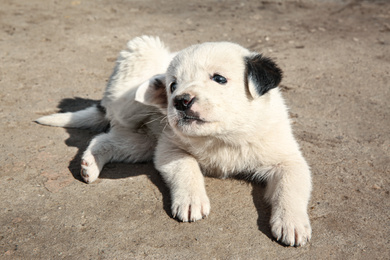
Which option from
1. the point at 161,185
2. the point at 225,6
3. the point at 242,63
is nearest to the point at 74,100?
the point at 161,185

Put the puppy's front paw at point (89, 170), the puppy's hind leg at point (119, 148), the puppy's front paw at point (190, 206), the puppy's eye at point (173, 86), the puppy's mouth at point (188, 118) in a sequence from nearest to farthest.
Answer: the puppy's mouth at point (188, 118), the puppy's front paw at point (190, 206), the puppy's eye at point (173, 86), the puppy's front paw at point (89, 170), the puppy's hind leg at point (119, 148)

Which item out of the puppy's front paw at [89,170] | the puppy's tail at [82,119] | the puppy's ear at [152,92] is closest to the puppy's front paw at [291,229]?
the puppy's ear at [152,92]

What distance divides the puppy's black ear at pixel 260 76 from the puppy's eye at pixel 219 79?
20 centimetres

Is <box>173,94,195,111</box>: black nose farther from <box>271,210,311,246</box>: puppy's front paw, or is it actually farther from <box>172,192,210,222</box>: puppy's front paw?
<box>271,210,311,246</box>: puppy's front paw

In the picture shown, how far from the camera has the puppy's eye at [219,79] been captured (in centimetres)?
352

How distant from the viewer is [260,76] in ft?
11.5

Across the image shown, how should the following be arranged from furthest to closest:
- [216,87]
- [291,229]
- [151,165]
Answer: [151,165]
[216,87]
[291,229]

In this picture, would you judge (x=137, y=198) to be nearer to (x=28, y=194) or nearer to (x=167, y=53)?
(x=28, y=194)

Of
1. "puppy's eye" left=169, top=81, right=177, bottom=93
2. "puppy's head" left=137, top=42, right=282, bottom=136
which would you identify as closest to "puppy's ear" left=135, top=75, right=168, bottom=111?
"puppy's head" left=137, top=42, right=282, bottom=136

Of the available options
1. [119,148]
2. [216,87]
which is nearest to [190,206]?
[216,87]

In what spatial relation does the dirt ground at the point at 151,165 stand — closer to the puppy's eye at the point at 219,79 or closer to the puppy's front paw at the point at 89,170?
the puppy's front paw at the point at 89,170

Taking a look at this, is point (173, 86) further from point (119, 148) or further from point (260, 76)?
point (119, 148)

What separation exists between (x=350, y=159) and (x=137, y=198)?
2289mm

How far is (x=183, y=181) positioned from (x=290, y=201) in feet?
3.07
